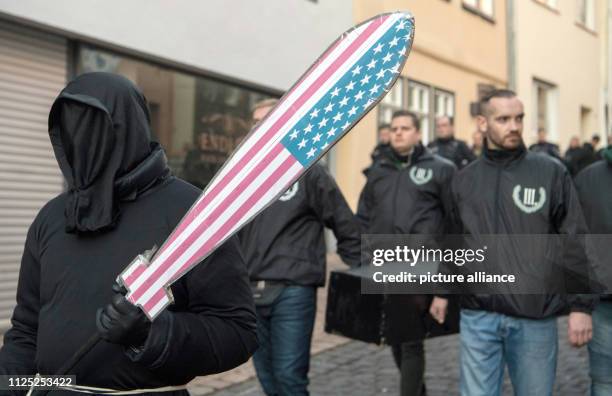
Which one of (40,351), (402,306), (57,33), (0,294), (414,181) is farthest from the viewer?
(57,33)

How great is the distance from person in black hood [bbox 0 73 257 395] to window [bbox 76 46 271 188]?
7.85 m

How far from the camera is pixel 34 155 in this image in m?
9.09

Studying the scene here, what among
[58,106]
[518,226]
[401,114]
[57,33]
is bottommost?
[518,226]

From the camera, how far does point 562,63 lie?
973 inches

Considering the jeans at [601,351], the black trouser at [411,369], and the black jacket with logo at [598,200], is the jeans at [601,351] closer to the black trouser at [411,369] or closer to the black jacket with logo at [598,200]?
the black jacket with logo at [598,200]

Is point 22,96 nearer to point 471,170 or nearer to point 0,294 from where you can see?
point 0,294

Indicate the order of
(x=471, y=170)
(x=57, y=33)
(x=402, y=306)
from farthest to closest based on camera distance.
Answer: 1. (x=57, y=33)
2. (x=402, y=306)
3. (x=471, y=170)

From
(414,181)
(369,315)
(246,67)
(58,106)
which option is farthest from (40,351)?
(246,67)

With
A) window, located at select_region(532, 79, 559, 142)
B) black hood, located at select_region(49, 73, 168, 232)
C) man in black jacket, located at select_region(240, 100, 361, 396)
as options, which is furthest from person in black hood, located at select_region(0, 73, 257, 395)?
window, located at select_region(532, 79, 559, 142)

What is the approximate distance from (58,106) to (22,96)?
7015mm

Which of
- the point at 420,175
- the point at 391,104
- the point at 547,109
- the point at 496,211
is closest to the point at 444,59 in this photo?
the point at 391,104

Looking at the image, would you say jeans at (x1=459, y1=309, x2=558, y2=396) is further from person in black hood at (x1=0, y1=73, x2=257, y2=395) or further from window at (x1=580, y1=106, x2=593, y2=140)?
window at (x1=580, y1=106, x2=593, y2=140)

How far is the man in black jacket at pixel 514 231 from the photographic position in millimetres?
4133

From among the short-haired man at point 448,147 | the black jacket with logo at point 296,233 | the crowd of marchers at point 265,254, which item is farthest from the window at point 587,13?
the black jacket with logo at point 296,233
